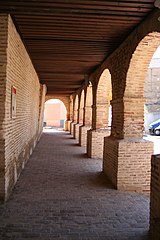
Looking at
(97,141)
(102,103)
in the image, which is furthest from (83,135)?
(102,103)

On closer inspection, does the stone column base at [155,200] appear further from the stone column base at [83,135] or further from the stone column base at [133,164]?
the stone column base at [83,135]

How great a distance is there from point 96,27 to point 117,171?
324cm

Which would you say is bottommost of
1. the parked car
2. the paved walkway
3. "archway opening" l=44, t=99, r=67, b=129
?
the paved walkway

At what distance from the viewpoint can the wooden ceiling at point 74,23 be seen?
438 centimetres

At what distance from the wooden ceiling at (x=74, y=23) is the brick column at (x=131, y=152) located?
5.48 feet

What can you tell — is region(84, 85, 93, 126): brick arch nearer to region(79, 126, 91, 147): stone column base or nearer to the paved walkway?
region(79, 126, 91, 147): stone column base

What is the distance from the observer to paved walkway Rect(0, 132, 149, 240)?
3789 millimetres

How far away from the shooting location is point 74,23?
16.9ft

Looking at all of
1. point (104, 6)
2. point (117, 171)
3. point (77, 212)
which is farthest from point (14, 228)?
point (104, 6)

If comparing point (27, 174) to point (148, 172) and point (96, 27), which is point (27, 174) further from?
point (96, 27)

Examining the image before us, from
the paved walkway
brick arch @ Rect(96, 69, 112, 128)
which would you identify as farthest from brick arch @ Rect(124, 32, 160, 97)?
brick arch @ Rect(96, 69, 112, 128)

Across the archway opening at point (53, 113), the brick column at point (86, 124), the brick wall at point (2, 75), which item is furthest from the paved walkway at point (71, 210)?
the archway opening at point (53, 113)

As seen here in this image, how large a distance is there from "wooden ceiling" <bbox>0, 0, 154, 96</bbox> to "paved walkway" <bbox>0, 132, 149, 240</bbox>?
352cm

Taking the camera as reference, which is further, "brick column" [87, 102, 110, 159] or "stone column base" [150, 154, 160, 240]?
"brick column" [87, 102, 110, 159]
